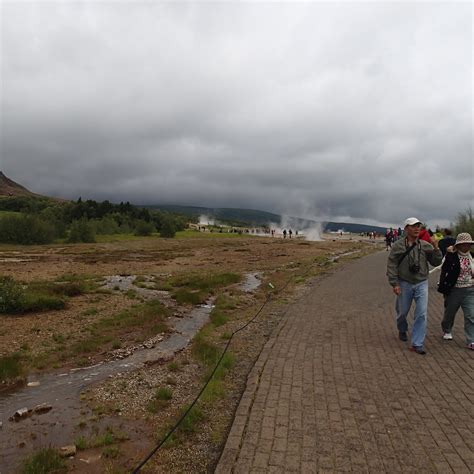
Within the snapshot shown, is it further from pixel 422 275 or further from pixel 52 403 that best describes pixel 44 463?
pixel 422 275

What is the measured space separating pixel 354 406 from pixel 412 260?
3.07 meters

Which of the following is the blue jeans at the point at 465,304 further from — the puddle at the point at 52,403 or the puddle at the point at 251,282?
the puddle at the point at 251,282

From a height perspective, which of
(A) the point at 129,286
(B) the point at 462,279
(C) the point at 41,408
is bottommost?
(A) the point at 129,286

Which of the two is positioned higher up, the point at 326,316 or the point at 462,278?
the point at 462,278

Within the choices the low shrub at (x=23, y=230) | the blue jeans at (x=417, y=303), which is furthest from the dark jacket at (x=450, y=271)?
the low shrub at (x=23, y=230)

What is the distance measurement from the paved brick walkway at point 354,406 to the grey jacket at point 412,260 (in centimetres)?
129

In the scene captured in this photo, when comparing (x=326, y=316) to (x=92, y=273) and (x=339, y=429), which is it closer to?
(x=339, y=429)

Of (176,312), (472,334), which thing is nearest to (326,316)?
(472,334)

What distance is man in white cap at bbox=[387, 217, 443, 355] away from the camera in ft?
22.8

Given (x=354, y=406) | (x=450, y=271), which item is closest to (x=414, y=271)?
(x=450, y=271)

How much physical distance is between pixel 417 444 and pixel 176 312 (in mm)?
9234

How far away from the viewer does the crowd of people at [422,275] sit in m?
6.98

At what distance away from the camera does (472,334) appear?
283 inches

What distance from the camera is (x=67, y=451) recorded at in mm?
4363
